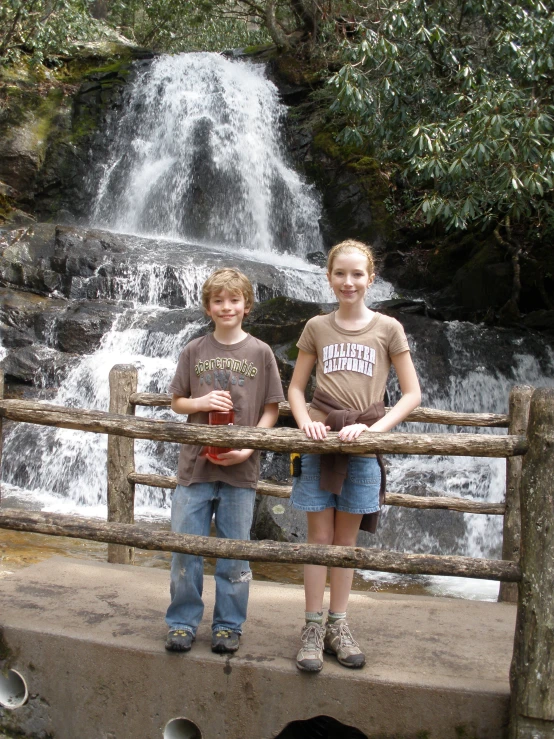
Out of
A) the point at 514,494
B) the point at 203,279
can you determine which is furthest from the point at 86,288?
the point at 514,494

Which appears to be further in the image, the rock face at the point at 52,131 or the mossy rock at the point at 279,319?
the rock face at the point at 52,131

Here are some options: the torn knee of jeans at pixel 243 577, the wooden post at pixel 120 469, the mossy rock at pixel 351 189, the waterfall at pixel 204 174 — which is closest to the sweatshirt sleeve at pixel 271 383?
the torn knee of jeans at pixel 243 577

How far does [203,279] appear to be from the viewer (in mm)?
12180

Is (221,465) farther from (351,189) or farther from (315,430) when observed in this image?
(351,189)

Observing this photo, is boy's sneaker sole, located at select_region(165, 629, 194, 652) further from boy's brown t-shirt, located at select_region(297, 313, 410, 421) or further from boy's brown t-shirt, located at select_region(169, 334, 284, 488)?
boy's brown t-shirt, located at select_region(297, 313, 410, 421)

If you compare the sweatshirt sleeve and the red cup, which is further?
the sweatshirt sleeve

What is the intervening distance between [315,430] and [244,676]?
1.02 metres

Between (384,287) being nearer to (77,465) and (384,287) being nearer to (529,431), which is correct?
(77,465)

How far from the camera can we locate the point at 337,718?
292 centimetres

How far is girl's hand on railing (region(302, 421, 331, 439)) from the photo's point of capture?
288cm

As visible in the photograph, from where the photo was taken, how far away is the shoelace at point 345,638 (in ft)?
9.94

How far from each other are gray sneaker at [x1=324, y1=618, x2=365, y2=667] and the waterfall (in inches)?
493

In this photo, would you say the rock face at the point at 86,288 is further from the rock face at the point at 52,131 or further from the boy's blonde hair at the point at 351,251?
the boy's blonde hair at the point at 351,251

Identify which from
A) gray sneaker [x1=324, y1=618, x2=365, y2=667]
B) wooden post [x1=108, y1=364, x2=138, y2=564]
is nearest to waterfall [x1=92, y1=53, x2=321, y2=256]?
wooden post [x1=108, y1=364, x2=138, y2=564]
